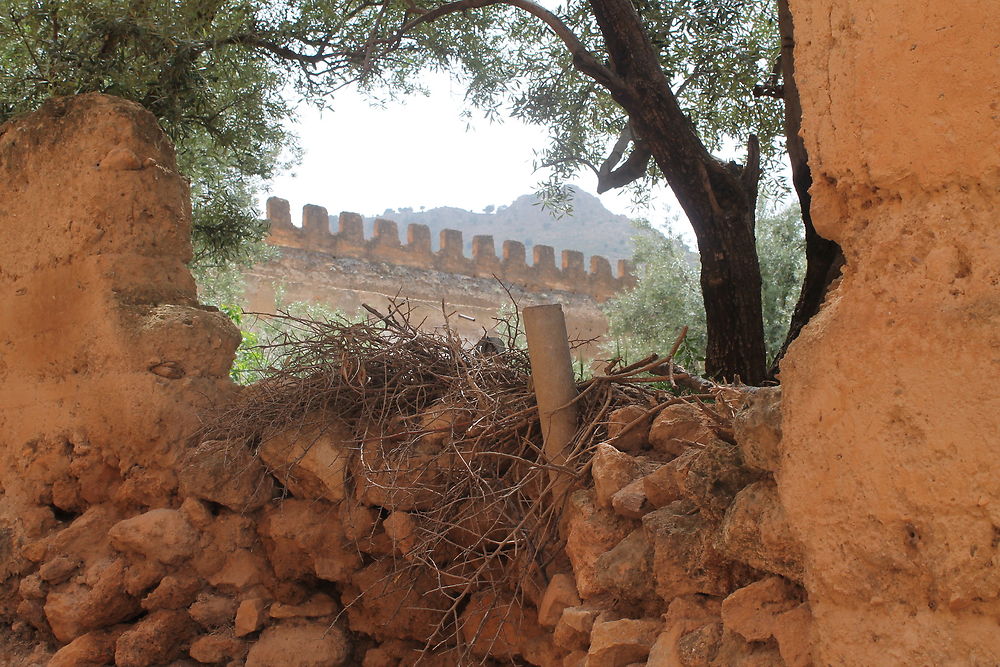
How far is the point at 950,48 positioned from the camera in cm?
156

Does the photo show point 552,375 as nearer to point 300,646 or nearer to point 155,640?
point 300,646

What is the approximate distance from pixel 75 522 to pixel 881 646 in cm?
366

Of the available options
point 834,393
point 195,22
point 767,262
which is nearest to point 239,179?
point 195,22

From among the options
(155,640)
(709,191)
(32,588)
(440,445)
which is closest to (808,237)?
(709,191)

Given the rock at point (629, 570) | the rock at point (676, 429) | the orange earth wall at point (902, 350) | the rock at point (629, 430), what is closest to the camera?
the orange earth wall at point (902, 350)

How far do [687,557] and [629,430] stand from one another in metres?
0.86

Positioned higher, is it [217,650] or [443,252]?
[443,252]

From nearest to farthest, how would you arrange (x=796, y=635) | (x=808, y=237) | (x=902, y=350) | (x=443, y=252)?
(x=902, y=350) → (x=796, y=635) → (x=808, y=237) → (x=443, y=252)

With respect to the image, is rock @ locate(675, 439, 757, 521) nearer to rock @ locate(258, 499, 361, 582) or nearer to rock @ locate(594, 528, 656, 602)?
rock @ locate(594, 528, 656, 602)

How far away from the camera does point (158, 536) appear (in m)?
3.81

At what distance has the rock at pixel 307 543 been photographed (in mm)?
3729

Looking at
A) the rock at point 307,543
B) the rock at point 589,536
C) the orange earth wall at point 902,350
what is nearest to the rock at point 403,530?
the rock at point 307,543

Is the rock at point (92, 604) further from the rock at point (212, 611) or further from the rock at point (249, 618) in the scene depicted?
the rock at point (249, 618)

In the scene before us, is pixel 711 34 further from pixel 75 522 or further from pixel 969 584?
pixel 969 584
